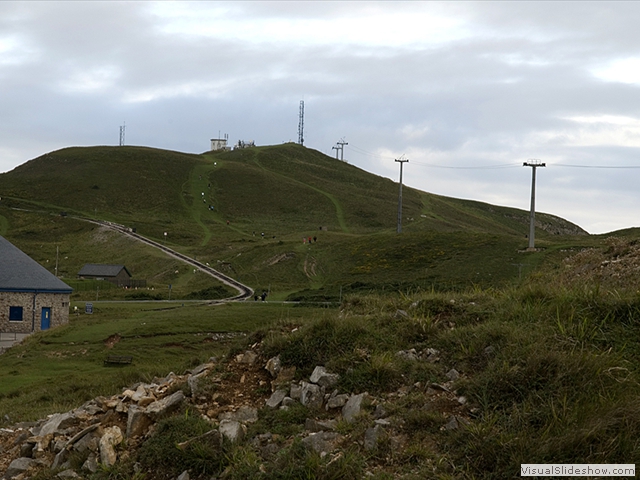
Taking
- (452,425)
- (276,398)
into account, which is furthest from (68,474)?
(452,425)

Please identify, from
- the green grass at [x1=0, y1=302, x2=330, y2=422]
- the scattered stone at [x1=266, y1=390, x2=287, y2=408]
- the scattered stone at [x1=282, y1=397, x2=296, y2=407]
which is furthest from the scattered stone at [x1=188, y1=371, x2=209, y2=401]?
the green grass at [x1=0, y1=302, x2=330, y2=422]

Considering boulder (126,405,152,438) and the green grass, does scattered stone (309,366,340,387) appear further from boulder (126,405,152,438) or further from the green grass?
the green grass

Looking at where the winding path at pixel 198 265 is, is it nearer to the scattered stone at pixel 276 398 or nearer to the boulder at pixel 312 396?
the scattered stone at pixel 276 398

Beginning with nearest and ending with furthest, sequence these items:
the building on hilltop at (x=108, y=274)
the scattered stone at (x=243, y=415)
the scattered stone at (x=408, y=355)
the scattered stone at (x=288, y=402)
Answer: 1. the scattered stone at (x=243, y=415)
2. the scattered stone at (x=288, y=402)
3. the scattered stone at (x=408, y=355)
4. the building on hilltop at (x=108, y=274)

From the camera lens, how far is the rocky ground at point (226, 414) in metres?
9.70

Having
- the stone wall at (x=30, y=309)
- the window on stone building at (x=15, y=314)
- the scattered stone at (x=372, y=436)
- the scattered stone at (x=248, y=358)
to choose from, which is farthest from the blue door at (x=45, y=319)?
the scattered stone at (x=372, y=436)

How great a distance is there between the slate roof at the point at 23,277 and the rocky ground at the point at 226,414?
3973 cm

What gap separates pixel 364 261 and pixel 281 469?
72.0m

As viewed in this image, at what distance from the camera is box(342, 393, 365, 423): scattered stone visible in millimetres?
9950

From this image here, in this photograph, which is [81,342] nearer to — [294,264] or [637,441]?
[637,441]

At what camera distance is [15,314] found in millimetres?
49406

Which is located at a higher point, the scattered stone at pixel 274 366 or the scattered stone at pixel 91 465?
the scattered stone at pixel 274 366

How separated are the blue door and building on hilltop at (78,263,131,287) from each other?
25.2 m

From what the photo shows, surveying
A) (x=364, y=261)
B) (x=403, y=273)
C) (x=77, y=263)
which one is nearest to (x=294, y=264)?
(x=364, y=261)
